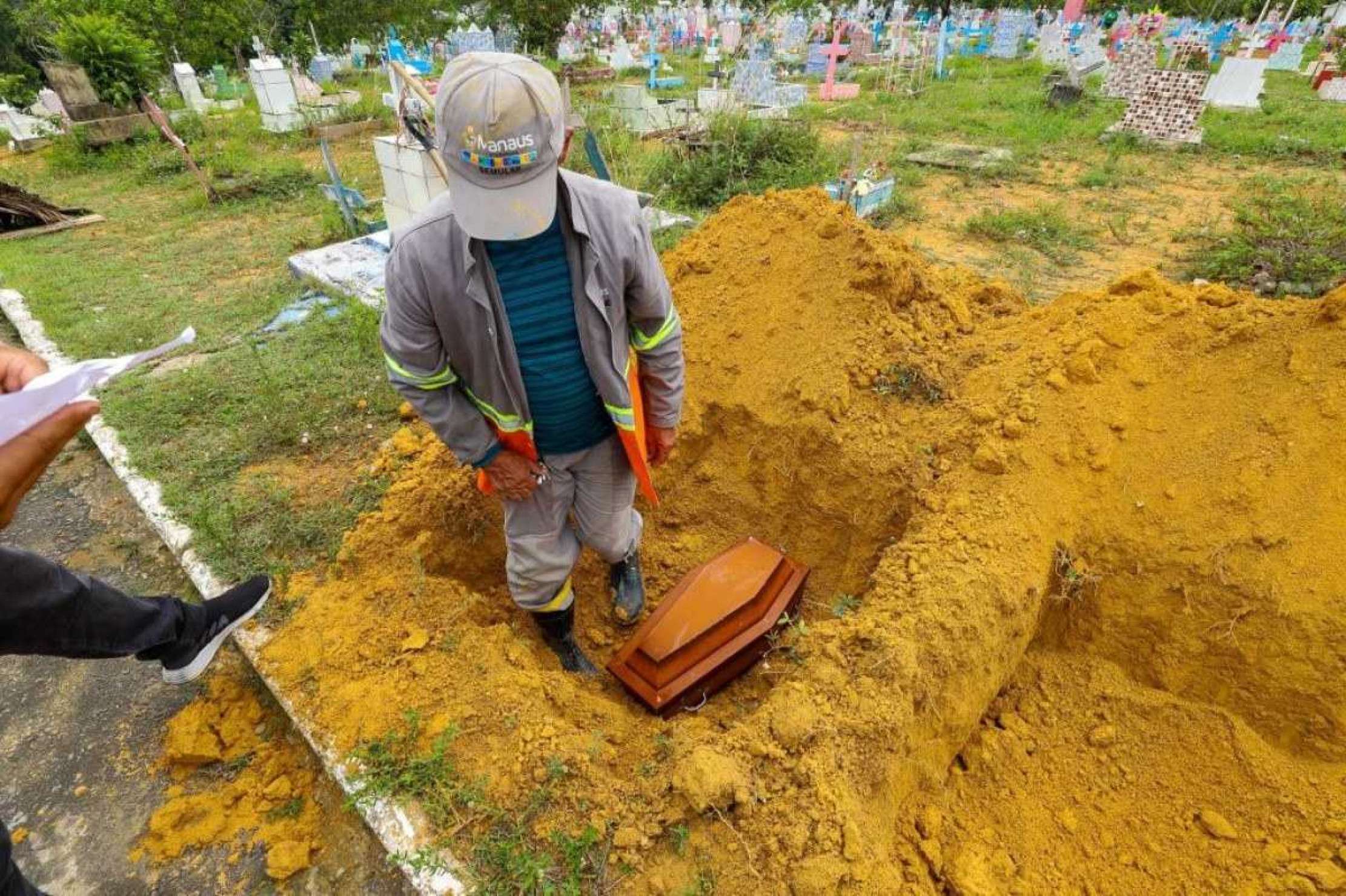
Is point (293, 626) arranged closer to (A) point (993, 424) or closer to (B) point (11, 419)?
(B) point (11, 419)

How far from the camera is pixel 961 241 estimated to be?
635 centimetres

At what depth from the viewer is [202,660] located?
236 centimetres

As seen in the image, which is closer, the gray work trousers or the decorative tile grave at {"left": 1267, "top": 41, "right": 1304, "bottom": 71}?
the gray work trousers

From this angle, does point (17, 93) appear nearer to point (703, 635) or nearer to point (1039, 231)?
point (1039, 231)

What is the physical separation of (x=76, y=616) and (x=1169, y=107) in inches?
496

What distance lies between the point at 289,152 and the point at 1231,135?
554 inches

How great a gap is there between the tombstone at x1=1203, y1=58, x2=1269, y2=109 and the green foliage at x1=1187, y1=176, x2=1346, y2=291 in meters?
7.71

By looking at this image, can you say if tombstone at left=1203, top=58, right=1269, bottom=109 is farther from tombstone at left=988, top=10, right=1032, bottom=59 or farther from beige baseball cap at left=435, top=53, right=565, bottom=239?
beige baseball cap at left=435, top=53, right=565, bottom=239

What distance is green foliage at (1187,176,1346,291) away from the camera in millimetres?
4719

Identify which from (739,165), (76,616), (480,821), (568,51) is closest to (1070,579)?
(480,821)

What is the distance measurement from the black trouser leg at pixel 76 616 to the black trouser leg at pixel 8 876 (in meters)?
0.48

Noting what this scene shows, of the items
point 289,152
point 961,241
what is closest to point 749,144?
point 961,241

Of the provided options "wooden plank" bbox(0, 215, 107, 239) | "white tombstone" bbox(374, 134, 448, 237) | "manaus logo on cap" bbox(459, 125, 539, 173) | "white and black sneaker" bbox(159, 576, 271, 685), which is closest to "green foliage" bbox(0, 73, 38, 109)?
"wooden plank" bbox(0, 215, 107, 239)

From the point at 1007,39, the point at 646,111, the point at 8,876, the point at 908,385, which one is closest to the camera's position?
the point at 8,876
